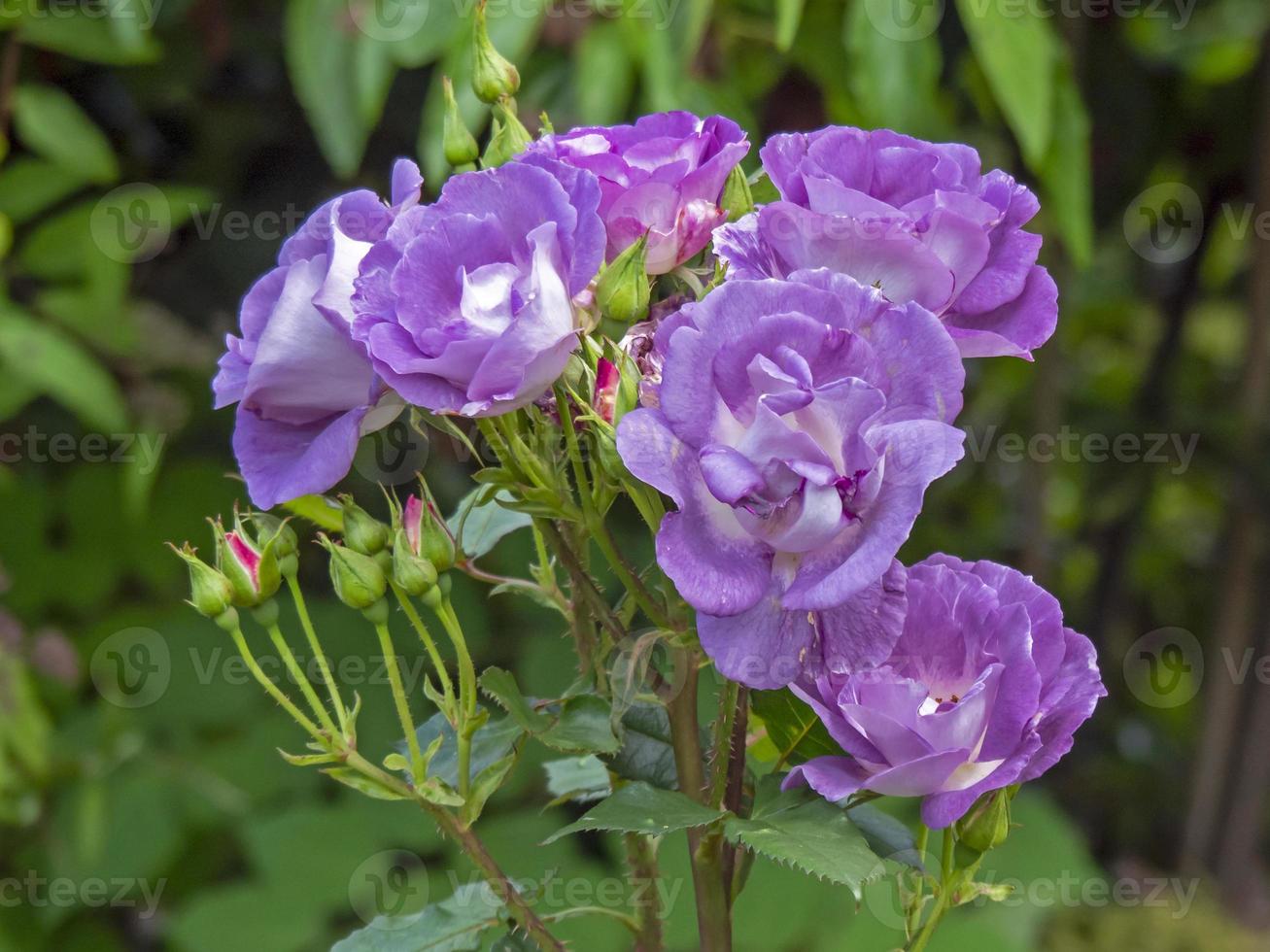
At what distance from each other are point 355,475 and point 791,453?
997mm

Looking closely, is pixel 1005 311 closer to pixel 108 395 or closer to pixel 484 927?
pixel 484 927

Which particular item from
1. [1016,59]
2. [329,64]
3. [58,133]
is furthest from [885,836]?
[58,133]

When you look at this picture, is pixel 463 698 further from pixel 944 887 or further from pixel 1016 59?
pixel 1016 59

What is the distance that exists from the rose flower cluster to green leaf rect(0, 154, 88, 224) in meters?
0.75

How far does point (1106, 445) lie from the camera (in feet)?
5.06

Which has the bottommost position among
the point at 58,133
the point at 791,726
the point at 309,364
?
the point at 58,133

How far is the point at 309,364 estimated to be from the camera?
36cm

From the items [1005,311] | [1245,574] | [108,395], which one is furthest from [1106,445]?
[1005,311]

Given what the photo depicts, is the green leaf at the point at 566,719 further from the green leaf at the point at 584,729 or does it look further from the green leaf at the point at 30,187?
the green leaf at the point at 30,187

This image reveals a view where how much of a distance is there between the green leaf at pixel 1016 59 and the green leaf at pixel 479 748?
53 centimetres

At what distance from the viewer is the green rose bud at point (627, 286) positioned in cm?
35

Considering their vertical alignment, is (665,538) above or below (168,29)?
above

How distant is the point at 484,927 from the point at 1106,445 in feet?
4.22

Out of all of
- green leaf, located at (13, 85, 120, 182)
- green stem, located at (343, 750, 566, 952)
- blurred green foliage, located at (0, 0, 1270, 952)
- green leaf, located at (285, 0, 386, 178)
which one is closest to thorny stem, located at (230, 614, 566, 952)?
green stem, located at (343, 750, 566, 952)
